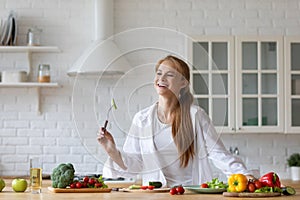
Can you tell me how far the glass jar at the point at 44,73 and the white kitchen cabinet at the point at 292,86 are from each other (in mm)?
2121

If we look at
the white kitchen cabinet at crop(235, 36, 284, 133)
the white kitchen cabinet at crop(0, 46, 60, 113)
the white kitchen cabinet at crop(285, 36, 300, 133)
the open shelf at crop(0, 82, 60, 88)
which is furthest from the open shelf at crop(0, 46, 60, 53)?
the white kitchen cabinet at crop(285, 36, 300, 133)

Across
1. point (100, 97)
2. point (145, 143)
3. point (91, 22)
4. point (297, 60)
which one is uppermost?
point (91, 22)

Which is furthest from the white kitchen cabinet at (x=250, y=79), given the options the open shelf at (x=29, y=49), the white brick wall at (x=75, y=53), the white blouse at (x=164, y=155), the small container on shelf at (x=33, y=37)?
the white blouse at (x=164, y=155)

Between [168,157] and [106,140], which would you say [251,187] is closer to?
[168,157]

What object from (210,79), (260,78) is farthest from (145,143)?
(260,78)

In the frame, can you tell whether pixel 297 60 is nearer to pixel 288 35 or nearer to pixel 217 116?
pixel 288 35

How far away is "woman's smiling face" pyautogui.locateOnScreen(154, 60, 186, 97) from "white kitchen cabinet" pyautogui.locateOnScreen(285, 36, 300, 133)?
2.08 metres

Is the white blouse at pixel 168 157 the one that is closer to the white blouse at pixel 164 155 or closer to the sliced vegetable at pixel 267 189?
the white blouse at pixel 164 155

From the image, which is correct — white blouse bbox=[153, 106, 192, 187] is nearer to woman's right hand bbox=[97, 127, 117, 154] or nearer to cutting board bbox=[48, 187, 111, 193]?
woman's right hand bbox=[97, 127, 117, 154]

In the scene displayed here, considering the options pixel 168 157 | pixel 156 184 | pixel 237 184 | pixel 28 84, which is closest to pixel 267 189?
pixel 237 184

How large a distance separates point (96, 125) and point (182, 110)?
0.55 meters

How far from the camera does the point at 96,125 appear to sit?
12.1 feet

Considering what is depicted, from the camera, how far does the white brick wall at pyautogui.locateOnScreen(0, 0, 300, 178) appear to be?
230 inches

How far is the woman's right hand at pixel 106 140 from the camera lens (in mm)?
3480
